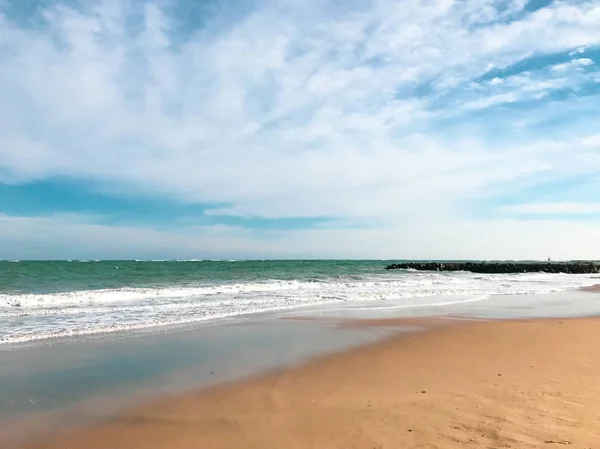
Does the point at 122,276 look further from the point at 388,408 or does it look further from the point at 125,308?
the point at 388,408

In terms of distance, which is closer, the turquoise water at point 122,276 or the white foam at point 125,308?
the white foam at point 125,308

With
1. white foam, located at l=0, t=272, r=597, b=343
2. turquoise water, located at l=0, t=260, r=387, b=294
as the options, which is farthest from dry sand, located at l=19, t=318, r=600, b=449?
turquoise water, located at l=0, t=260, r=387, b=294

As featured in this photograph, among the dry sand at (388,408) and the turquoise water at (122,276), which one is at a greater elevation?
the turquoise water at (122,276)

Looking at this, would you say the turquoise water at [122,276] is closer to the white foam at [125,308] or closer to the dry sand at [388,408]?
the white foam at [125,308]

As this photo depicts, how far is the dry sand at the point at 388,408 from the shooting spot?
472cm

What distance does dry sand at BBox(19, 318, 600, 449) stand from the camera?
15.5 feet

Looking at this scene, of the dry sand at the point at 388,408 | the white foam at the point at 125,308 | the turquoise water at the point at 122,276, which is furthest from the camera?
the turquoise water at the point at 122,276

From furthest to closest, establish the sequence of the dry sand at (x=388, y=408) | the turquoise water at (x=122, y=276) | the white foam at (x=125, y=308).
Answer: the turquoise water at (x=122, y=276), the white foam at (x=125, y=308), the dry sand at (x=388, y=408)

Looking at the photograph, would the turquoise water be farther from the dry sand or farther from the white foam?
the dry sand

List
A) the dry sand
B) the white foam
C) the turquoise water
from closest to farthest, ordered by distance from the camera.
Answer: the dry sand
the white foam
the turquoise water

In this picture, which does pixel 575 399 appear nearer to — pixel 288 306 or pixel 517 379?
pixel 517 379

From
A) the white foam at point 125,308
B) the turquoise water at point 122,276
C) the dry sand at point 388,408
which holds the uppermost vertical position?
the turquoise water at point 122,276

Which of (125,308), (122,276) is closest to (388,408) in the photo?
(125,308)

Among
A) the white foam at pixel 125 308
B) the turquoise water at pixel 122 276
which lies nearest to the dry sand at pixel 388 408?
the white foam at pixel 125 308
